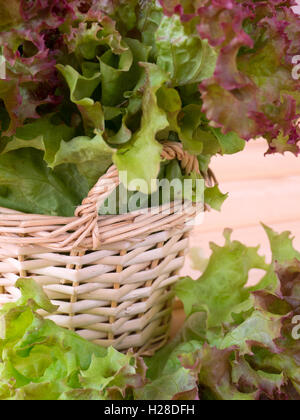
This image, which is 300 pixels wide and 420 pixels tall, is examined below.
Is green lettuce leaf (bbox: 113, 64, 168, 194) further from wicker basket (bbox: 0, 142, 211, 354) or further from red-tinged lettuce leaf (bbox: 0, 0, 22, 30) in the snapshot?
red-tinged lettuce leaf (bbox: 0, 0, 22, 30)

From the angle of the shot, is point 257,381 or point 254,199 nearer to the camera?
point 257,381

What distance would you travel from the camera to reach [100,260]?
2.11 ft

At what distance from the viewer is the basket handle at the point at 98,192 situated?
578mm

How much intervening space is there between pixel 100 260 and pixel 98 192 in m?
0.10

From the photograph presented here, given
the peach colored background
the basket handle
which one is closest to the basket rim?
the basket handle

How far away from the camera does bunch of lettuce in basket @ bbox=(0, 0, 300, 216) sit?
0.52 metres

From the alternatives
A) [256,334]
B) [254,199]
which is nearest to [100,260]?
[256,334]

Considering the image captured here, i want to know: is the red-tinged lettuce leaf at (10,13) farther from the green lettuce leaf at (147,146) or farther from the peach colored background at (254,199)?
the peach colored background at (254,199)

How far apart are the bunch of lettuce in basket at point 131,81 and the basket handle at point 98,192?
2 cm

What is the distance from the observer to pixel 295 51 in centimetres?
61

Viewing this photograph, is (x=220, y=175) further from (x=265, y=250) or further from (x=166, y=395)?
(x=166, y=395)

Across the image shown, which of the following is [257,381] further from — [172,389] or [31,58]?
[31,58]

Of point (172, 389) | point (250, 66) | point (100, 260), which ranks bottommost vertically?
point (172, 389)

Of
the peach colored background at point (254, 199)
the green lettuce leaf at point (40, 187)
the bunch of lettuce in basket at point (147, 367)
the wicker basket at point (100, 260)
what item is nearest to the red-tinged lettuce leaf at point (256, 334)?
the bunch of lettuce in basket at point (147, 367)
